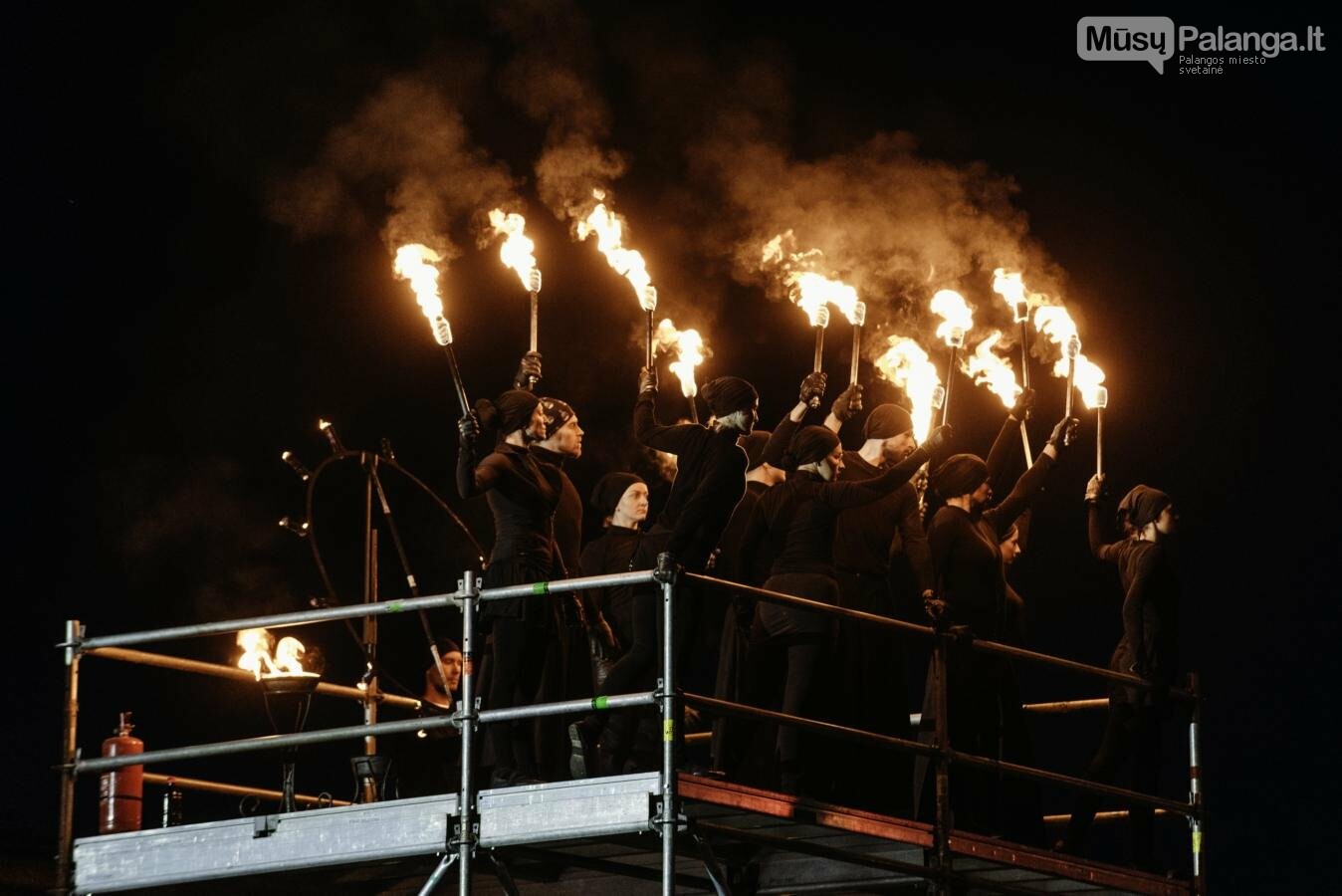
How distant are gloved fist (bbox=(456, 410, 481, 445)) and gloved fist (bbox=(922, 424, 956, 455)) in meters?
2.43

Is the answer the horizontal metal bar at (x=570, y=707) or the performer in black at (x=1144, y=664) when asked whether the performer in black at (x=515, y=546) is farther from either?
the performer in black at (x=1144, y=664)

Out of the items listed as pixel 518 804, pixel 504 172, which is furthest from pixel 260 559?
pixel 518 804

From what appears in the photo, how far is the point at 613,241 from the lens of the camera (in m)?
15.3

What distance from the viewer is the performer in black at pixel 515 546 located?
12039mm

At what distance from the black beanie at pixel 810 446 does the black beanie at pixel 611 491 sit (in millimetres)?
1290

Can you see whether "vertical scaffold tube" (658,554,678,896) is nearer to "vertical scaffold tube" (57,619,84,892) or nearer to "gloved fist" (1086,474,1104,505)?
"vertical scaffold tube" (57,619,84,892)

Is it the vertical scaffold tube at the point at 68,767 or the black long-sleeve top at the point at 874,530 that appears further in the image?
the black long-sleeve top at the point at 874,530

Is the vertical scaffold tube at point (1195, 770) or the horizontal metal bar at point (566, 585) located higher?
the horizontal metal bar at point (566, 585)

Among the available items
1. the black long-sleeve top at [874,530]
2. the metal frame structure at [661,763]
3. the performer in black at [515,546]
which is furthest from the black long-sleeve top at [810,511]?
the performer in black at [515,546]

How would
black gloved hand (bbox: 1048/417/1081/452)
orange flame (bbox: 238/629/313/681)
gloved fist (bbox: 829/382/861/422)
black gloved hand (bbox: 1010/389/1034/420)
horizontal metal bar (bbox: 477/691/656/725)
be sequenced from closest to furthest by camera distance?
1. horizontal metal bar (bbox: 477/691/656/725)
2. gloved fist (bbox: 829/382/861/422)
3. black gloved hand (bbox: 1048/417/1081/452)
4. black gloved hand (bbox: 1010/389/1034/420)
5. orange flame (bbox: 238/629/313/681)

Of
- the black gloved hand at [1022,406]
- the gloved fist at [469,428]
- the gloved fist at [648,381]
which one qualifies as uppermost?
the black gloved hand at [1022,406]

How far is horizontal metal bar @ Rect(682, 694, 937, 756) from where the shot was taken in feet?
36.0

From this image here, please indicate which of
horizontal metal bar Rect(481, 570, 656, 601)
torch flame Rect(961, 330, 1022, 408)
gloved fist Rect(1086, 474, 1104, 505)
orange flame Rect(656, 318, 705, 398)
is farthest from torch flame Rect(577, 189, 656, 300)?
horizontal metal bar Rect(481, 570, 656, 601)

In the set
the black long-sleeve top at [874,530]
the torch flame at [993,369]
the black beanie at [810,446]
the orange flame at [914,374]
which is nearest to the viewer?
the black beanie at [810,446]
